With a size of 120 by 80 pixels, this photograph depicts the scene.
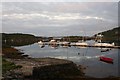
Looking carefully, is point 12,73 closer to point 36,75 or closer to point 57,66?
point 36,75

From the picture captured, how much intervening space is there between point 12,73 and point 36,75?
380 centimetres

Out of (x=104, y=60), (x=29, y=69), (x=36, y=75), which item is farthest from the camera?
(x=104, y=60)

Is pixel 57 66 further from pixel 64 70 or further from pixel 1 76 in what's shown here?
pixel 1 76

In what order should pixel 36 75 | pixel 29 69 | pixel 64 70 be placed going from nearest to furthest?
pixel 36 75
pixel 29 69
pixel 64 70

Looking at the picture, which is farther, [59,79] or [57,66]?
[57,66]

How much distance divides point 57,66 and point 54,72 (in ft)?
20.8

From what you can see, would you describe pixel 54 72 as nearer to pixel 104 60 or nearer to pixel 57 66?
pixel 57 66

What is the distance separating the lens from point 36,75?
139 feet

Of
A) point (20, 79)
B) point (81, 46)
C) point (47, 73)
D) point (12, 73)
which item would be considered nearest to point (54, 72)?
point (47, 73)

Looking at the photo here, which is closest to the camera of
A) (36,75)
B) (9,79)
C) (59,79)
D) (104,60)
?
(9,79)

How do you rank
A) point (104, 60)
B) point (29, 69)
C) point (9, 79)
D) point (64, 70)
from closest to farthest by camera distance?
point (9, 79) < point (29, 69) < point (64, 70) < point (104, 60)

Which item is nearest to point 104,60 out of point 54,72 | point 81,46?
point 54,72

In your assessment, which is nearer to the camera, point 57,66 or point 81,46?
point 57,66

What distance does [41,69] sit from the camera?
47344mm
